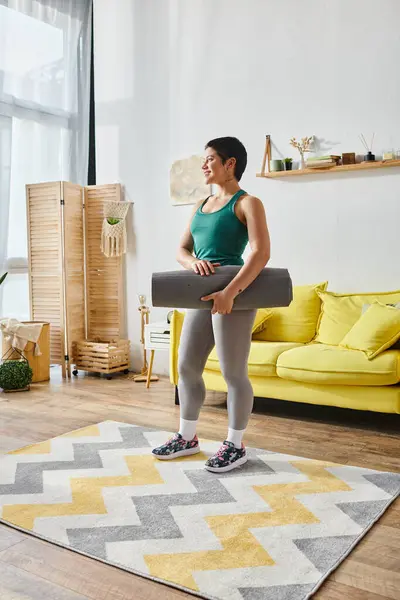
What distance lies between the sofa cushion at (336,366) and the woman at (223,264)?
2.76 ft

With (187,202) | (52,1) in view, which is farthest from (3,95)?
(187,202)

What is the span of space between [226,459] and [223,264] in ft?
2.74

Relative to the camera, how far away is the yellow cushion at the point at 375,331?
330 centimetres

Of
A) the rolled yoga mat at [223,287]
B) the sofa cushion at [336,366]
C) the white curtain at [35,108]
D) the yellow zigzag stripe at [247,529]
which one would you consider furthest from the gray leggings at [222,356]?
the white curtain at [35,108]

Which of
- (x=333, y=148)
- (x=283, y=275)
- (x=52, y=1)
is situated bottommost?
(x=283, y=275)

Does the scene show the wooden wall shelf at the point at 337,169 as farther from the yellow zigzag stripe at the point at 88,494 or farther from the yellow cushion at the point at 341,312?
the yellow zigzag stripe at the point at 88,494

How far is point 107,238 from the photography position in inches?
198

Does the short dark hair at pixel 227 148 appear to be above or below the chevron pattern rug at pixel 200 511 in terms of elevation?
above

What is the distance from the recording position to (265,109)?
4422mm

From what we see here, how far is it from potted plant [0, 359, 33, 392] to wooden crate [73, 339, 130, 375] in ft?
1.86

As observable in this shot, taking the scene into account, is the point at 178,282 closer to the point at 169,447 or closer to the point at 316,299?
the point at 169,447

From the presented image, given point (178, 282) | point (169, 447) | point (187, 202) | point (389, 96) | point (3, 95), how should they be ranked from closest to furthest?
point (178, 282), point (169, 447), point (389, 96), point (187, 202), point (3, 95)

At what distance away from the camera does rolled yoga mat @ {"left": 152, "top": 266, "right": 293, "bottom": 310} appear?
2420 mm

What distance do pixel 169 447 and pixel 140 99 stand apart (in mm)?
3247
